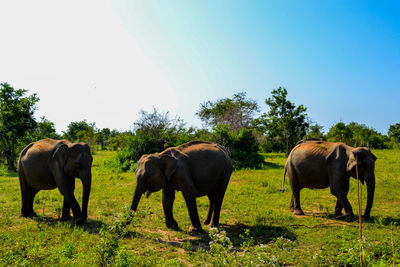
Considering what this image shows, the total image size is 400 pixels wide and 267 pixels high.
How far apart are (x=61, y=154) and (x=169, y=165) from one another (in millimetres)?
3410

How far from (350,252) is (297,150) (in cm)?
610

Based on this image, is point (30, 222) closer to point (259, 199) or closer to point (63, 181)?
point (63, 181)

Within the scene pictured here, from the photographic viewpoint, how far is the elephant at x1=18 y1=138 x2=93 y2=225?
321 inches

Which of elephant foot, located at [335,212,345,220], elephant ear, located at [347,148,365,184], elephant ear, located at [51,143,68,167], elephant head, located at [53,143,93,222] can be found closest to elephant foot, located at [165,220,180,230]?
elephant head, located at [53,143,93,222]

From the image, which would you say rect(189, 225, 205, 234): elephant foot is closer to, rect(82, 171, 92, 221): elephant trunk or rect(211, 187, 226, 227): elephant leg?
rect(211, 187, 226, 227): elephant leg

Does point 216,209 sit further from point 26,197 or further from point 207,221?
point 26,197

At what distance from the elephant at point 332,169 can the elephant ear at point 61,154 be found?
7.71 metres

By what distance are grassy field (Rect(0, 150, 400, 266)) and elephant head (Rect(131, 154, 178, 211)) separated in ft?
3.87

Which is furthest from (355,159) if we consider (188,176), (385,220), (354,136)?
(354,136)

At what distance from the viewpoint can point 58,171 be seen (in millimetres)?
8359

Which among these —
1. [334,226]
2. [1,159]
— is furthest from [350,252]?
[1,159]

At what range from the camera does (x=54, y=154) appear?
8.45 metres

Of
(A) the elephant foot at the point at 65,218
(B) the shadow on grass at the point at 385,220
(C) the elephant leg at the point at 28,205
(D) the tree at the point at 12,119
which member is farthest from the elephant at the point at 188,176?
(D) the tree at the point at 12,119

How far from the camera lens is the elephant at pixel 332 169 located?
8688mm
